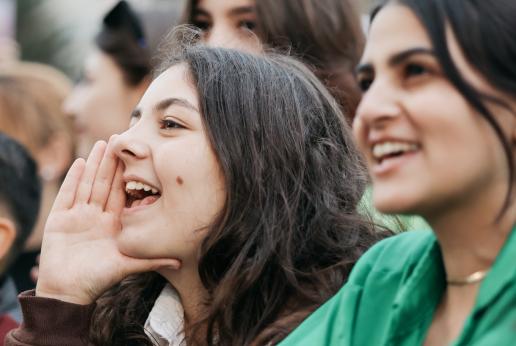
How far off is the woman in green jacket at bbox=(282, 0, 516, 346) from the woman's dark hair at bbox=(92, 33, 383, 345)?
67 centimetres

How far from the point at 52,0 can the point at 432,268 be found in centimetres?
1857

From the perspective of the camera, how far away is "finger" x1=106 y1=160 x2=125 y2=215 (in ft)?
10.9

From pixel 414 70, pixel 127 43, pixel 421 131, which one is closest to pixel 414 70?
pixel 414 70

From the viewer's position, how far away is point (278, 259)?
9.75 feet

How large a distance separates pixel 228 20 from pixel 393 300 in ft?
7.22

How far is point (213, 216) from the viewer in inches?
118

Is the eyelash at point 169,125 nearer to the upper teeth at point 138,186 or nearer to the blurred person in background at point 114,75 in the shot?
the upper teeth at point 138,186

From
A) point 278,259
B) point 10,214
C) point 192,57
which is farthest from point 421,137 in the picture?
point 10,214

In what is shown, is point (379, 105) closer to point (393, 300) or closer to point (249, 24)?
point (393, 300)

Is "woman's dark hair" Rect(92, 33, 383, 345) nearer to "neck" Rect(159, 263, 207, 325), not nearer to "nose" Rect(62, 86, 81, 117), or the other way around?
→ "neck" Rect(159, 263, 207, 325)

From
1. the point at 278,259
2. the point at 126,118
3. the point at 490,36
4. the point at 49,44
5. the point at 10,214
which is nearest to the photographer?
the point at 490,36

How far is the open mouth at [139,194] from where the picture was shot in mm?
3111

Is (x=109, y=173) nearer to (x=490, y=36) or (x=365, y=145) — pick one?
(x=365, y=145)

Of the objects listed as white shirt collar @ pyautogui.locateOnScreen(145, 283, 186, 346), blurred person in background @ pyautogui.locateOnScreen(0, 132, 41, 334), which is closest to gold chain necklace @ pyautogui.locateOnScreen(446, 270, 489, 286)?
white shirt collar @ pyautogui.locateOnScreen(145, 283, 186, 346)
